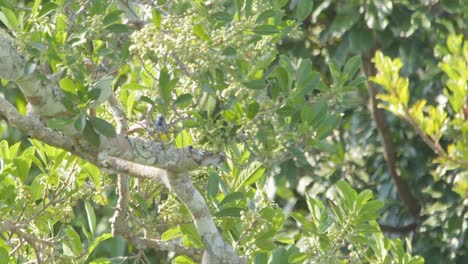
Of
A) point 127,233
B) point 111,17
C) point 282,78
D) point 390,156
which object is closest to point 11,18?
point 111,17

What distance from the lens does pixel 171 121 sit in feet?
7.12

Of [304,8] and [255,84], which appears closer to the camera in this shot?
[255,84]

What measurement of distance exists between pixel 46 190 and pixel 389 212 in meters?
2.04

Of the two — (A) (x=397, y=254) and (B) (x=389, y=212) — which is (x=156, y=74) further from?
(B) (x=389, y=212)

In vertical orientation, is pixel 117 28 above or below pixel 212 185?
above

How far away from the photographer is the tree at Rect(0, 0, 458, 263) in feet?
6.26

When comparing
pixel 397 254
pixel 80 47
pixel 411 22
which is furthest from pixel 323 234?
pixel 411 22

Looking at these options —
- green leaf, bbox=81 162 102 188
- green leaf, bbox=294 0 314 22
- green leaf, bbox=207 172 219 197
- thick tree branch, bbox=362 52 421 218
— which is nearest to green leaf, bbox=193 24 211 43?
green leaf, bbox=294 0 314 22

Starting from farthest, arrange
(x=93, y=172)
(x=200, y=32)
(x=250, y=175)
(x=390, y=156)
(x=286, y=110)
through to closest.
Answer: (x=390, y=156) → (x=250, y=175) → (x=93, y=172) → (x=286, y=110) → (x=200, y=32)

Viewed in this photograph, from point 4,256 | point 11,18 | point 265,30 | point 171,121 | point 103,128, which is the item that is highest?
point 11,18

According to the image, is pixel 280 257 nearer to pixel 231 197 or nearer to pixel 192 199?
pixel 231 197

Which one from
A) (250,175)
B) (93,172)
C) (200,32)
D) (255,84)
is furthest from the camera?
(250,175)

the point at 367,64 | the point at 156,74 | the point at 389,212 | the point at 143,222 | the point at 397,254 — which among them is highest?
the point at 156,74

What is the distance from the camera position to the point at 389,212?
169 inches
